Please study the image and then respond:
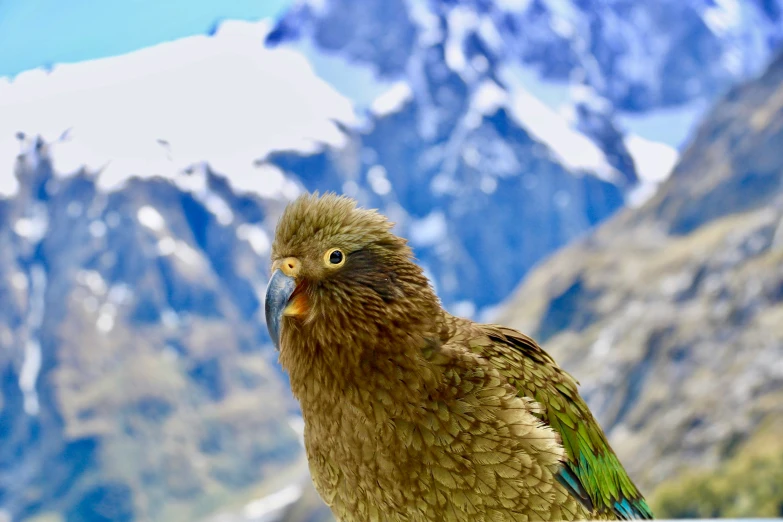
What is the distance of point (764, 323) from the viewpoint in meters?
14.3

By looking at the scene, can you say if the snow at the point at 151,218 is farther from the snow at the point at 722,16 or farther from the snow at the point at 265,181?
the snow at the point at 722,16

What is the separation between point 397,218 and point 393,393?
647 cm

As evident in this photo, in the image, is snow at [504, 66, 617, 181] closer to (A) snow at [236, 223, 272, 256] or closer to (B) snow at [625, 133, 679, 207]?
(B) snow at [625, 133, 679, 207]

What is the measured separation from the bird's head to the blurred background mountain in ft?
8.59

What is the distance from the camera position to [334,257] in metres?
1.64

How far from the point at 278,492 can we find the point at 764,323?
10803 mm

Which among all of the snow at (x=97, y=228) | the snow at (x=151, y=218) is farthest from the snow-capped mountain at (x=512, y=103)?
the snow at (x=97, y=228)

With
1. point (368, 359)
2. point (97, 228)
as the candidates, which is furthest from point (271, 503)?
point (368, 359)

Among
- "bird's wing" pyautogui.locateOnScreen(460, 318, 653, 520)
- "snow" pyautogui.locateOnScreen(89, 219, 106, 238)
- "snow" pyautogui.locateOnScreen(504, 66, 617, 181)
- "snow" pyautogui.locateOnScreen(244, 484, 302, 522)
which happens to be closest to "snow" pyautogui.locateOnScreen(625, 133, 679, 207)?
"snow" pyautogui.locateOnScreen(504, 66, 617, 181)

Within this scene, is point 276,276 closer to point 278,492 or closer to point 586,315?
point 278,492

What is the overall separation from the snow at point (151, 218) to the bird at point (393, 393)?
330 inches

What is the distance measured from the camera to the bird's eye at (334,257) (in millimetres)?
1636

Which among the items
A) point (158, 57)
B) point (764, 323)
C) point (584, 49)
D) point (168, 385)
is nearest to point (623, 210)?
point (764, 323)

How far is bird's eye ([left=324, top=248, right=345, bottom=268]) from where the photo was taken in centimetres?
164
